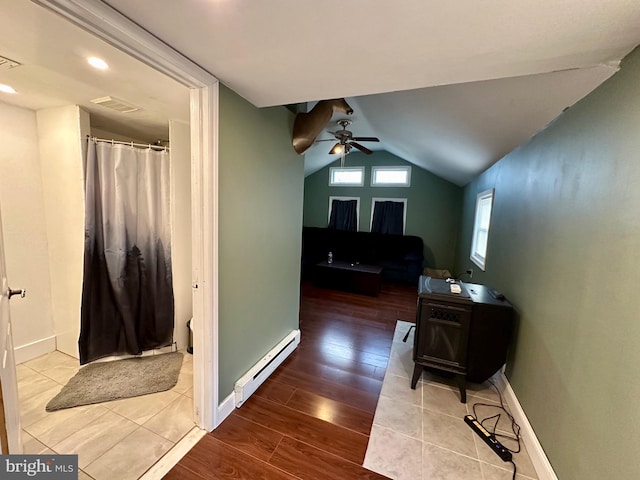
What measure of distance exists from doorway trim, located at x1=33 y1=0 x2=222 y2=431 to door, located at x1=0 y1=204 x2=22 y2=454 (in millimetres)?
715

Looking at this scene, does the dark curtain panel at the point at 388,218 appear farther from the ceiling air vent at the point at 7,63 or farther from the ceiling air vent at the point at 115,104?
the ceiling air vent at the point at 7,63

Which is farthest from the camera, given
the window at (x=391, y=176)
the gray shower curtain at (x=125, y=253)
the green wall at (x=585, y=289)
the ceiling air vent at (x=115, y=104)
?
the window at (x=391, y=176)

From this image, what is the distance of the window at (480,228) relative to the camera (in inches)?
133

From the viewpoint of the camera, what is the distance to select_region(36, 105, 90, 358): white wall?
2.04 metres

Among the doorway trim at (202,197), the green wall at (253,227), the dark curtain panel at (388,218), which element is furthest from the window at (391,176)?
the doorway trim at (202,197)

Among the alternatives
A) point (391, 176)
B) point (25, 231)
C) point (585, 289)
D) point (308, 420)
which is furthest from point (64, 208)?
point (391, 176)

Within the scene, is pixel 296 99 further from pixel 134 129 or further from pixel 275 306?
pixel 134 129

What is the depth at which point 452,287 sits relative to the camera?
2121mm

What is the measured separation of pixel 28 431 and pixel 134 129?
2.41 metres

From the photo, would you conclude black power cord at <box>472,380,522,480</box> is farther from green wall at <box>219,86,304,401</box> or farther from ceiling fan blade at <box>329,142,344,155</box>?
ceiling fan blade at <box>329,142,344,155</box>

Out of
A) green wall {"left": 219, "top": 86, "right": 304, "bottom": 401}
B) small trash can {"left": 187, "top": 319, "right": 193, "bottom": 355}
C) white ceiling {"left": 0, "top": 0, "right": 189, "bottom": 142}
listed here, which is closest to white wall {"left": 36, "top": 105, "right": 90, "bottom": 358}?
white ceiling {"left": 0, "top": 0, "right": 189, "bottom": 142}

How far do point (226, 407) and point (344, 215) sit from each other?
4.87 meters

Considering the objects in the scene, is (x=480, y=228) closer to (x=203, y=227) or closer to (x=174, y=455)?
(x=203, y=227)

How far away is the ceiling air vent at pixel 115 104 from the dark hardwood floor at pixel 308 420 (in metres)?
2.36
